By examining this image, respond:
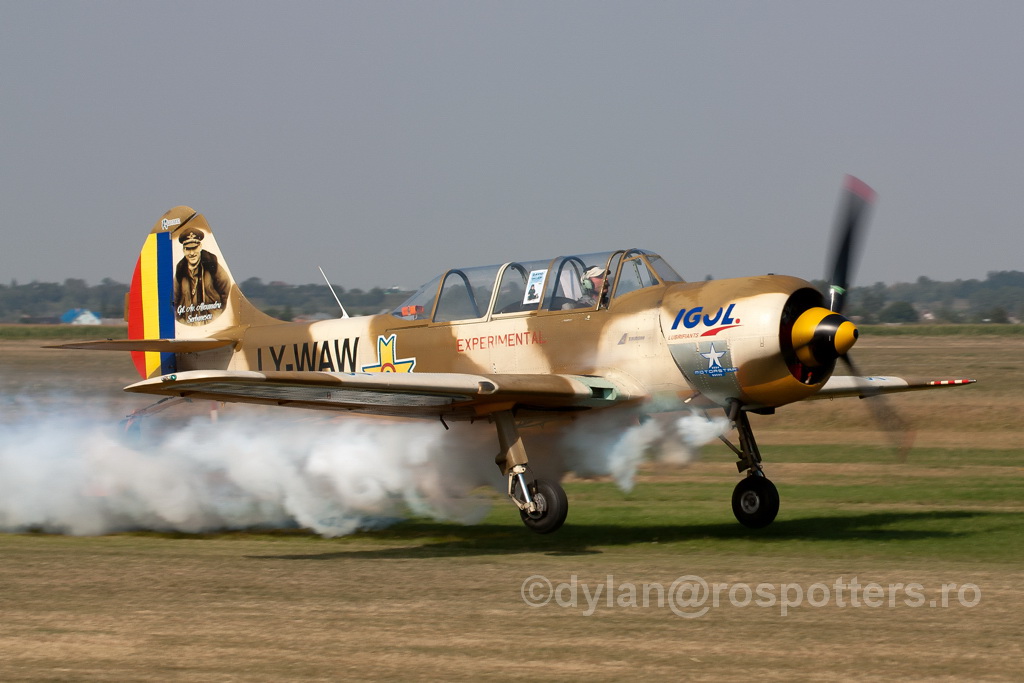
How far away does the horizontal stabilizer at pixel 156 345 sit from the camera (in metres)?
14.4

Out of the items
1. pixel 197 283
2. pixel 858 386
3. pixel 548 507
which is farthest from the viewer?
pixel 197 283

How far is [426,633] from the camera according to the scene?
25.2ft

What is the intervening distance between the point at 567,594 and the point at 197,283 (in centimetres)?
895

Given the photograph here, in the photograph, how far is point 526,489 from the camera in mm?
11734

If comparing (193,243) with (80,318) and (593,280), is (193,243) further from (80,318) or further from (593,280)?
(80,318)

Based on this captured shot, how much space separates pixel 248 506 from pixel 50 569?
3289 mm

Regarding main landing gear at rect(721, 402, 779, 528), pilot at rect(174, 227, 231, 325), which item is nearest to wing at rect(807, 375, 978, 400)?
main landing gear at rect(721, 402, 779, 528)

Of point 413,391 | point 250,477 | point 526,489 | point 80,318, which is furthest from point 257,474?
point 80,318

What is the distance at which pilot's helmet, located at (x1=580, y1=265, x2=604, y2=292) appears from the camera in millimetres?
12414

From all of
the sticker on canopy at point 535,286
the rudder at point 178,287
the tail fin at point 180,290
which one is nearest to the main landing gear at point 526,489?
the sticker on canopy at point 535,286

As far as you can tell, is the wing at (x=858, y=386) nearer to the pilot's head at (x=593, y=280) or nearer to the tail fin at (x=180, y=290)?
the pilot's head at (x=593, y=280)

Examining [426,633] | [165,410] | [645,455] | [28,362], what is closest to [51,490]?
[165,410]

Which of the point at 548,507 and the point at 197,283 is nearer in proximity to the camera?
the point at 548,507

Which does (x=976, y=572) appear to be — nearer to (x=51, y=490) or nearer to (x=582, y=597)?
(x=582, y=597)
